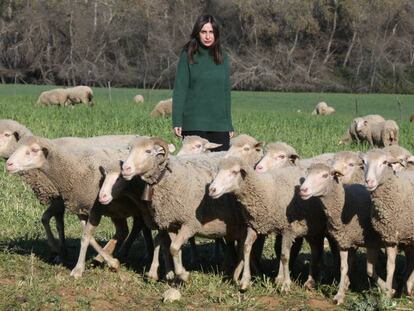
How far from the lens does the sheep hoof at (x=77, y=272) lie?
23.9 feet

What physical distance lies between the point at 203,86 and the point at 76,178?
1.89m

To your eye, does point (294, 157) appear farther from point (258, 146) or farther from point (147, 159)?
point (147, 159)

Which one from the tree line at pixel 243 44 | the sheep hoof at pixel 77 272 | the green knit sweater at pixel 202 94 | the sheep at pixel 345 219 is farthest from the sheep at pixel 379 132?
Result: the tree line at pixel 243 44

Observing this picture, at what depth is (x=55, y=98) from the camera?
3472 centimetres

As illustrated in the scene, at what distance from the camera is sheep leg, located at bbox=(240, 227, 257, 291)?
22.5 feet

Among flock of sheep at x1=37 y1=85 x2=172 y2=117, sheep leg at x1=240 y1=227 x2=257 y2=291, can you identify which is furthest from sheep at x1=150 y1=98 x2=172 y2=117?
sheep leg at x1=240 y1=227 x2=257 y2=291

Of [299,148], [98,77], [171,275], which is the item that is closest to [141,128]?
[299,148]

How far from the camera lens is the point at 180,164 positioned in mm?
7453

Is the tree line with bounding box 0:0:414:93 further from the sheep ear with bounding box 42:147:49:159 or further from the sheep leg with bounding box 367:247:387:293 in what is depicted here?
the sheep leg with bounding box 367:247:387:293

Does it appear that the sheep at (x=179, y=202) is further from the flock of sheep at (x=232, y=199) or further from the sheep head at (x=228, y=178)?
the sheep head at (x=228, y=178)

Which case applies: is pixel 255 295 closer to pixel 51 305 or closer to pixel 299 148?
pixel 51 305

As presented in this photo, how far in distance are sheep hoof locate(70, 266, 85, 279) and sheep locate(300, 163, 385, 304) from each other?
7.59ft

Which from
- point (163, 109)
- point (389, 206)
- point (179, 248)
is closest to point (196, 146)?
point (179, 248)

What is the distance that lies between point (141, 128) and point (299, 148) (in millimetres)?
5551
